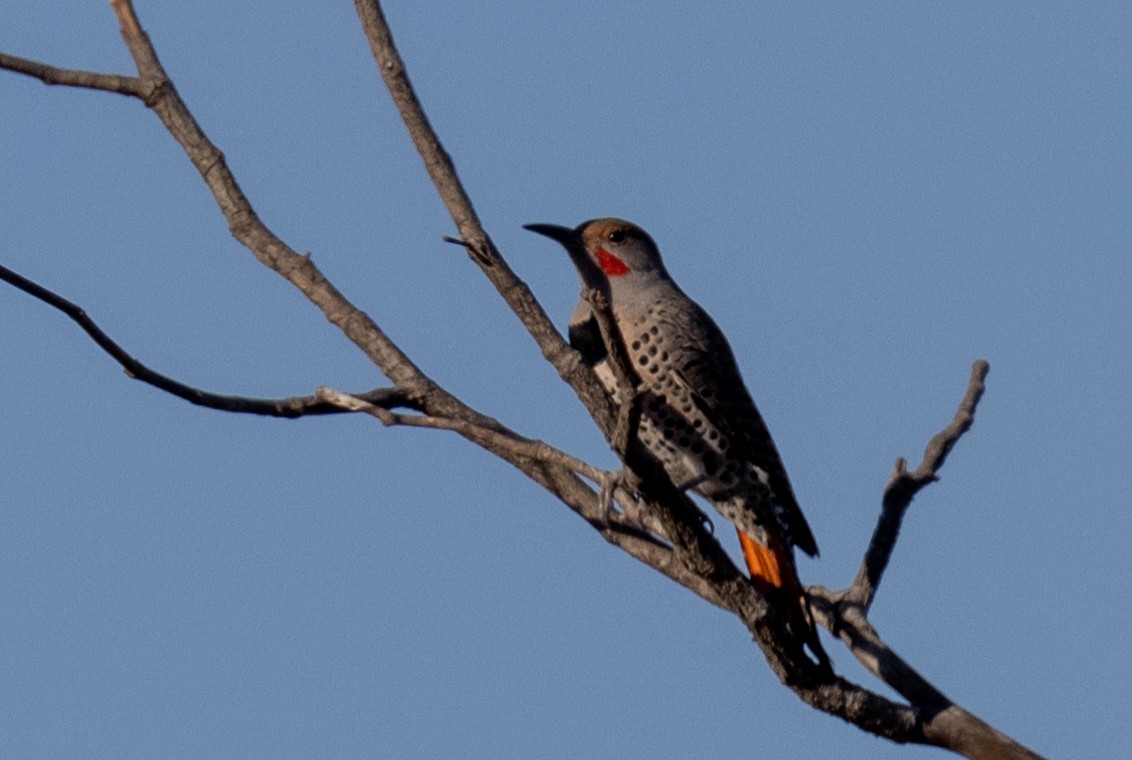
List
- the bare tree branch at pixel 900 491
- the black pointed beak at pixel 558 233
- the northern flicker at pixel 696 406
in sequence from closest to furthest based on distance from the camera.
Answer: the bare tree branch at pixel 900 491, the northern flicker at pixel 696 406, the black pointed beak at pixel 558 233

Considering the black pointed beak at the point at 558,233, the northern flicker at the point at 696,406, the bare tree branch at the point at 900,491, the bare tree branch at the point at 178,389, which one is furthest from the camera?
the black pointed beak at the point at 558,233

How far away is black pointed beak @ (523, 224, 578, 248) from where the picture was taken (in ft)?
21.7

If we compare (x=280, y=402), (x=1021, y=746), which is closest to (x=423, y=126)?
(x=280, y=402)

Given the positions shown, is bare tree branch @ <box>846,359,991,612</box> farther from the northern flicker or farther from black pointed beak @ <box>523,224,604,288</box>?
black pointed beak @ <box>523,224,604,288</box>

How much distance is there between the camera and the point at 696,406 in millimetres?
6191

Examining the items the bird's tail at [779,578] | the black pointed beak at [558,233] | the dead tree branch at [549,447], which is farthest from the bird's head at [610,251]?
the dead tree branch at [549,447]

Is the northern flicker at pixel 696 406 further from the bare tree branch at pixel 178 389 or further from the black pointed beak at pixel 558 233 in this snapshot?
the bare tree branch at pixel 178 389

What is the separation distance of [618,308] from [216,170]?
78.4 inches

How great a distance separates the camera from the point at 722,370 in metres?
6.33

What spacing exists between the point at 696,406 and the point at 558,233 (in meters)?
0.99

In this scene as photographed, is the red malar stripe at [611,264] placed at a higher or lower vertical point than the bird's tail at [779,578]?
higher

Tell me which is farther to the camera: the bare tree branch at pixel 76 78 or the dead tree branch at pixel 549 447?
the bare tree branch at pixel 76 78

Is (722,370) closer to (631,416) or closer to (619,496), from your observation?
(619,496)

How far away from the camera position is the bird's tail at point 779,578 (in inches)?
203
